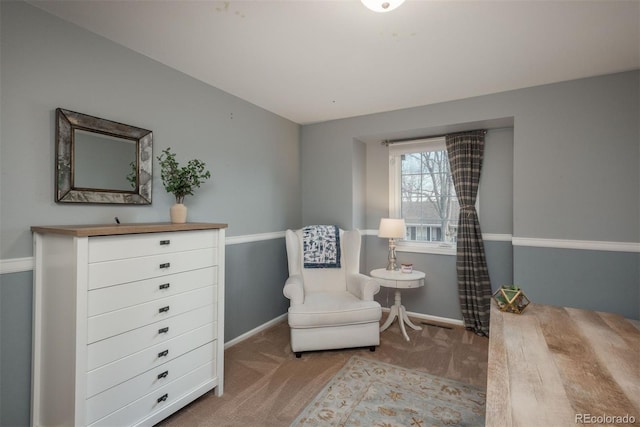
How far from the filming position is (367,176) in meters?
4.00

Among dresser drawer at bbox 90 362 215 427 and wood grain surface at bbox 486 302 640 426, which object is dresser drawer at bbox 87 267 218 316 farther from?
wood grain surface at bbox 486 302 640 426

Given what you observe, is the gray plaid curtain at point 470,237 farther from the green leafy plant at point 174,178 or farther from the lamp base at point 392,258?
the green leafy plant at point 174,178

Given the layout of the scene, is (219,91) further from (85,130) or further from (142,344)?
(142,344)

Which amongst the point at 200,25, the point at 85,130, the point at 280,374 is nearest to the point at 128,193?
the point at 85,130

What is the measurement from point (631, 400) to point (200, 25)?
257 centimetres

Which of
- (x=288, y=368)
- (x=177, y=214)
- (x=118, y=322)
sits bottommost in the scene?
(x=288, y=368)

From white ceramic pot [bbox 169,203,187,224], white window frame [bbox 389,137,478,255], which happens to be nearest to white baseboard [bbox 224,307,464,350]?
white window frame [bbox 389,137,478,255]

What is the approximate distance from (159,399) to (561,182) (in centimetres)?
344

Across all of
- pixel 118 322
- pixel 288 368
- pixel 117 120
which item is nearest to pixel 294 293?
→ pixel 288 368

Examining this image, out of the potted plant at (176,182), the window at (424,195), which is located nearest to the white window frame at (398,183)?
the window at (424,195)

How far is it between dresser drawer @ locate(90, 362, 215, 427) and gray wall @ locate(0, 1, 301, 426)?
21.8 inches

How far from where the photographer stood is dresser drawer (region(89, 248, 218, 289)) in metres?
1.48

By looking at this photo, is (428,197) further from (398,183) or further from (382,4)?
(382,4)

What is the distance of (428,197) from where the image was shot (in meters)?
3.66
